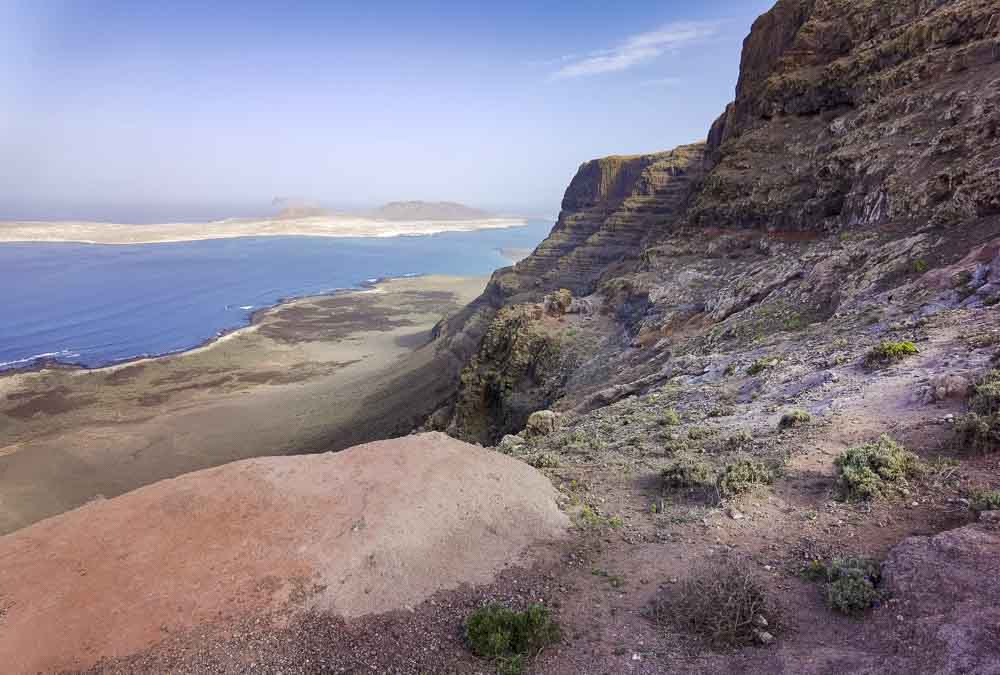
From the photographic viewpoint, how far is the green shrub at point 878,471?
6980mm

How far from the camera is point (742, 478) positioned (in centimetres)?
836

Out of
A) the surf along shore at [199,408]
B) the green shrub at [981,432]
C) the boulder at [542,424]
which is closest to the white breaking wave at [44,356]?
the surf along shore at [199,408]

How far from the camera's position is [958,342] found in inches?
401

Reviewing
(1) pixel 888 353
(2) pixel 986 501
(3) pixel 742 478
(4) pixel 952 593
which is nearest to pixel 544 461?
(3) pixel 742 478

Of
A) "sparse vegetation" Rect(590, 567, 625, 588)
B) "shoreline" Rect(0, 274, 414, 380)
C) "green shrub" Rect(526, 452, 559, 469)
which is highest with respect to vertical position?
"sparse vegetation" Rect(590, 567, 625, 588)

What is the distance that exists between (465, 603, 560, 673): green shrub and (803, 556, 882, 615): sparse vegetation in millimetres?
2927

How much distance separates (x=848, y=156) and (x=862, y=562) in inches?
896

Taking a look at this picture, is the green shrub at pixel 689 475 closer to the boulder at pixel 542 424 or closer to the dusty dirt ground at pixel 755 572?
the dusty dirt ground at pixel 755 572

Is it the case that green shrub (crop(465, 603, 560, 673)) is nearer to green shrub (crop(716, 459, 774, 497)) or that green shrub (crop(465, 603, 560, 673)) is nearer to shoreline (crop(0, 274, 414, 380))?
green shrub (crop(716, 459, 774, 497))

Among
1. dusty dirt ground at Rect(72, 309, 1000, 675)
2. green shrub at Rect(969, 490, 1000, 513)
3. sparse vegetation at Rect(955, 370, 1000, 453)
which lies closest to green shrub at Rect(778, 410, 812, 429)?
dusty dirt ground at Rect(72, 309, 1000, 675)

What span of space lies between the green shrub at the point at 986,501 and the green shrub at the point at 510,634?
16.2 ft

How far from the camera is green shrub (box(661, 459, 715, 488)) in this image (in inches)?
349

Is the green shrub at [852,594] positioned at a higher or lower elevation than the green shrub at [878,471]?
lower

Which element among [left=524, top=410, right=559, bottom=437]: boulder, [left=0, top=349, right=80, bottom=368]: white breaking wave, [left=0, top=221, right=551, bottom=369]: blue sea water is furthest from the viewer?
[left=0, top=221, right=551, bottom=369]: blue sea water
